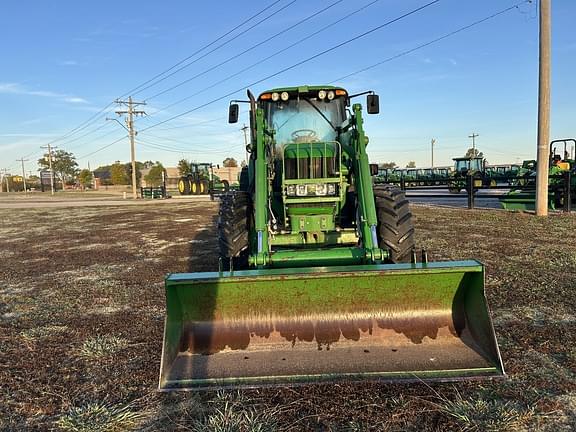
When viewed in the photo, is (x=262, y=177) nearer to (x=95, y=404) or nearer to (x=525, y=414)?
(x=95, y=404)

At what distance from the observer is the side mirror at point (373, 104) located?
5.75 metres

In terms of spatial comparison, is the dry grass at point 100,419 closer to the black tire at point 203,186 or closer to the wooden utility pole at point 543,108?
the wooden utility pole at point 543,108

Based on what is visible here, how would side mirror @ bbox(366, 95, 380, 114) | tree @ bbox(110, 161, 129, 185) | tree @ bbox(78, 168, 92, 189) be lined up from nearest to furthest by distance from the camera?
side mirror @ bbox(366, 95, 380, 114)
tree @ bbox(110, 161, 129, 185)
tree @ bbox(78, 168, 92, 189)

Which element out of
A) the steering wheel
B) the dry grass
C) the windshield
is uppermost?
the windshield

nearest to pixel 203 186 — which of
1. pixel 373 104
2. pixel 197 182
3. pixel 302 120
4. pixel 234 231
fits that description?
pixel 197 182

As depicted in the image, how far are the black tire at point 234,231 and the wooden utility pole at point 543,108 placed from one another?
34.6 feet

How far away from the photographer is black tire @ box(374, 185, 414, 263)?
491cm

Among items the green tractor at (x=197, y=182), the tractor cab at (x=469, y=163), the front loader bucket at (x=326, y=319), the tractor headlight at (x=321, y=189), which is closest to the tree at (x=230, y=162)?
the green tractor at (x=197, y=182)

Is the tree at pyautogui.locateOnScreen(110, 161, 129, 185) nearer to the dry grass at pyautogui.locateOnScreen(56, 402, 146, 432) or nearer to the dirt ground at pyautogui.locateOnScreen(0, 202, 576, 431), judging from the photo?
the dirt ground at pyautogui.locateOnScreen(0, 202, 576, 431)

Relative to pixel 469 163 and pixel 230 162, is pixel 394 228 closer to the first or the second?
pixel 469 163

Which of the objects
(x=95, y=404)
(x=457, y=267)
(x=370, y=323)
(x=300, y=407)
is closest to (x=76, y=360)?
(x=95, y=404)

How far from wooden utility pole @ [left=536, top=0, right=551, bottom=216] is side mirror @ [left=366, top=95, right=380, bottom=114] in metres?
9.12

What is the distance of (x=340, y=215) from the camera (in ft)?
18.0

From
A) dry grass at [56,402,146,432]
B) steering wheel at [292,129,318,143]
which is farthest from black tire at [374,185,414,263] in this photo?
dry grass at [56,402,146,432]
